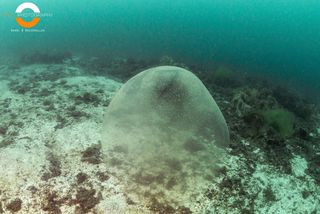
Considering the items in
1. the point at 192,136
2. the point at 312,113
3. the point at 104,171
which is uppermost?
the point at 192,136

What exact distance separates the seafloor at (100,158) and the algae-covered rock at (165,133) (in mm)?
209

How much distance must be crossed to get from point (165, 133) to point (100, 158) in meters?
1.62

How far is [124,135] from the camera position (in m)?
5.55

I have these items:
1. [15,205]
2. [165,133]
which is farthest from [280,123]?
[15,205]

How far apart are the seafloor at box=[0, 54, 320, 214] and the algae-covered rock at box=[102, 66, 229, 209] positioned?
209 mm

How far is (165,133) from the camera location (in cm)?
550

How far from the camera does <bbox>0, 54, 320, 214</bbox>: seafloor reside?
512cm

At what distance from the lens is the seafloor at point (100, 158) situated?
5.12m

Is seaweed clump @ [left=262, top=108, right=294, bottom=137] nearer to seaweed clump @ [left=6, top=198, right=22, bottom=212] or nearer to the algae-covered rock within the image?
the algae-covered rock

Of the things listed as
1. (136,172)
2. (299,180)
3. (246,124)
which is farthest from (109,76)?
(299,180)

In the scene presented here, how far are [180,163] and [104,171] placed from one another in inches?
59.8

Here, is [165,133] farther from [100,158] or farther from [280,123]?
[280,123]

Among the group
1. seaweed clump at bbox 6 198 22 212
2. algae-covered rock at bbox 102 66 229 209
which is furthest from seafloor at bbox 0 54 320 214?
algae-covered rock at bbox 102 66 229 209

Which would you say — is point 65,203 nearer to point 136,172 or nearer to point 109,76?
point 136,172
